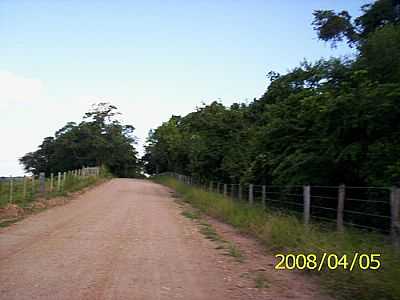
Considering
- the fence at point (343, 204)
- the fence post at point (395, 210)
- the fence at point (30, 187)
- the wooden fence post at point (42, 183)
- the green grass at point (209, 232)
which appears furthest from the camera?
the wooden fence post at point (42, 183)

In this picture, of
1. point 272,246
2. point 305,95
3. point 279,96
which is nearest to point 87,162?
point 279,96

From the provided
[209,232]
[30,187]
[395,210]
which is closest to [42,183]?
[30,187]

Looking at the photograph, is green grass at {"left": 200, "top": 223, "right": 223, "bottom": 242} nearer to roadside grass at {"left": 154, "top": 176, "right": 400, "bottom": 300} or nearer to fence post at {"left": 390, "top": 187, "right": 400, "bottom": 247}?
roadside grass at {"left": 154, "top": 176, "right": 400, "bottom": 300}

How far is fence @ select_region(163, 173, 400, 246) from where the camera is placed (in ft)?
36.5

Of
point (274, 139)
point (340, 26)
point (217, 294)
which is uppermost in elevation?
point (340, 26)

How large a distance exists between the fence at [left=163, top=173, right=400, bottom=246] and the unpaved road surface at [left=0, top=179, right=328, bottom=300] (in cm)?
282

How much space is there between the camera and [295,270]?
10312 millimetres

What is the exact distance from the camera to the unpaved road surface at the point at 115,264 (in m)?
8.03

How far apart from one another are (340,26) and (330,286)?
28.5 m

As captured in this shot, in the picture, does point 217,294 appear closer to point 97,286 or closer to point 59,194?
point 97,286

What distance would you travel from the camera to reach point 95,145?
292 ft
